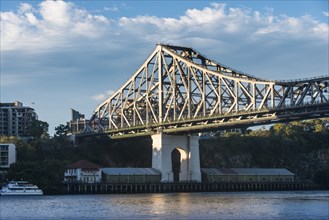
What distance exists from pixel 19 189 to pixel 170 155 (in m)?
30.6

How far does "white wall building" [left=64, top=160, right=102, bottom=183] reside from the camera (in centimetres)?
12075

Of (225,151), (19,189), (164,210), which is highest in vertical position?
(225,151)

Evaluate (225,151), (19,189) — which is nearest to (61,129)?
(225,151)

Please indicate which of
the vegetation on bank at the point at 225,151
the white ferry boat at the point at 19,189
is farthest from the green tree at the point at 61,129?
the white ferry boat at the point at 19,189

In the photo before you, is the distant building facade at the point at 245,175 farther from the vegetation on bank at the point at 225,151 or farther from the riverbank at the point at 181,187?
the vegetation on bank at the point at 225,151

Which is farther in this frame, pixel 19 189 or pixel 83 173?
pixel 83 173

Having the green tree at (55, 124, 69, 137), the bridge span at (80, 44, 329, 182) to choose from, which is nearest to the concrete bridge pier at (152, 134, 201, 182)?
the bridge span at (80, 44, 329, 182)

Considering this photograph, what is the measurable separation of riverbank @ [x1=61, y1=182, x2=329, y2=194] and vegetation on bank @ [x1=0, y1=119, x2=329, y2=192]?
9.19 m

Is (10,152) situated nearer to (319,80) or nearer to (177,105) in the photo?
(177,105)

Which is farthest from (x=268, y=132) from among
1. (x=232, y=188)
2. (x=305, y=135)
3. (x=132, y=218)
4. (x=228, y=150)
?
(x=132, y=218)

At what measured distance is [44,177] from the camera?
112562 mm

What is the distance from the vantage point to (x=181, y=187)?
12369 cm

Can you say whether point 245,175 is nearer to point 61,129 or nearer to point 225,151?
point 225,151

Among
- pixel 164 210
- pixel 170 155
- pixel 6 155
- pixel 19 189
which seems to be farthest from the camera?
pixel 6 155
